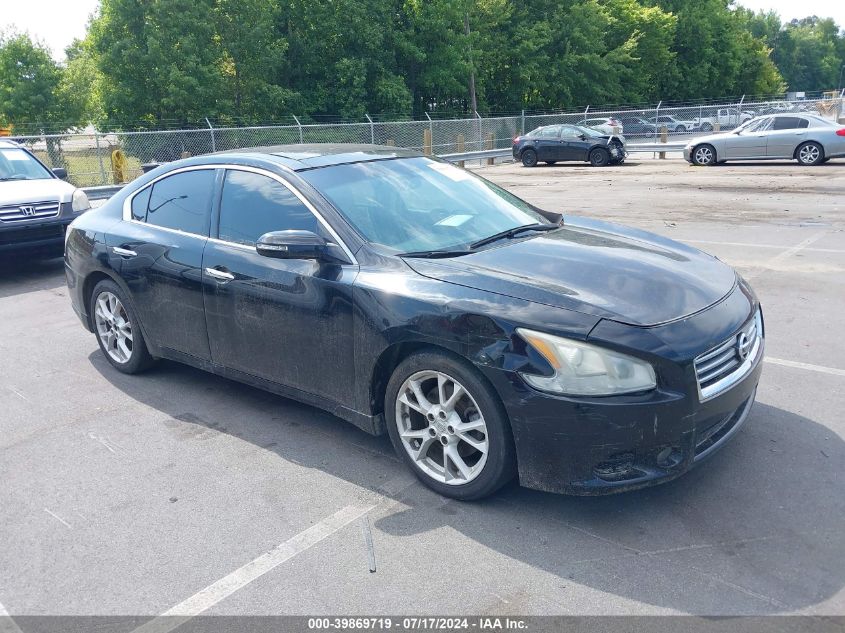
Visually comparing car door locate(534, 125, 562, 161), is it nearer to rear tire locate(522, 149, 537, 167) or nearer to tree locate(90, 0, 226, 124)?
rear tire locate(522, 149, 537, 167)

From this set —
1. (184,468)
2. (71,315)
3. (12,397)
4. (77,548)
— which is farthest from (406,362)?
(71,315)

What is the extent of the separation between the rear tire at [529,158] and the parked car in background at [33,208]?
18650mm

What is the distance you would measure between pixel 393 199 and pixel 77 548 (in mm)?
→ 2404

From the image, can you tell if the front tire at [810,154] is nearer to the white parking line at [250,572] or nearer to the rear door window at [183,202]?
the rear door window at [183,202]

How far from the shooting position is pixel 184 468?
406 centimetres

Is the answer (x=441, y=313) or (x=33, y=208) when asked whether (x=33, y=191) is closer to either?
(x=33, y=208)

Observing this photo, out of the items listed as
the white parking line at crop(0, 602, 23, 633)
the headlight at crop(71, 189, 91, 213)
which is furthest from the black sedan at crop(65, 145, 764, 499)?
the headlight at crop(71, 189, 91, 213)

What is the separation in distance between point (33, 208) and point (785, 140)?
1842 cm

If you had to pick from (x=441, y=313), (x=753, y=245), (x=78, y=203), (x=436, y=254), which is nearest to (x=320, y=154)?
(x=436, y=254)

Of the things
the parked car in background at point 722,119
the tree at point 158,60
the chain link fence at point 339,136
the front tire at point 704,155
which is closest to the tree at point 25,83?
the tree at point 158,60

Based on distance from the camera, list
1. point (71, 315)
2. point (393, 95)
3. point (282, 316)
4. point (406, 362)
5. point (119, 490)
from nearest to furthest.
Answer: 1. point (406, 362)
2. point (119, 490)
3. point (282, 316)
4. point (71, 315)
5. point (393, 95)

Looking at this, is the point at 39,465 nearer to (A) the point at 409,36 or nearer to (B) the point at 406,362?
(B) the point at 406,362

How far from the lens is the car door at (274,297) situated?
12.9 ft

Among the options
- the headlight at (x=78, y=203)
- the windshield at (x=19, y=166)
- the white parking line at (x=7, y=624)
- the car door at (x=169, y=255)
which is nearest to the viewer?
the white parking line at (x=7, y=624)
